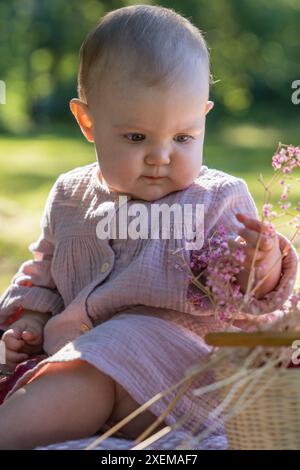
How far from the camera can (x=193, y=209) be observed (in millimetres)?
1942

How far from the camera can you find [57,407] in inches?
67.7

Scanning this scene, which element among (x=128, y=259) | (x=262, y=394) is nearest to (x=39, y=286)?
(x=128, y=259)

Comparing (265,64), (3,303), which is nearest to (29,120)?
(265,64)

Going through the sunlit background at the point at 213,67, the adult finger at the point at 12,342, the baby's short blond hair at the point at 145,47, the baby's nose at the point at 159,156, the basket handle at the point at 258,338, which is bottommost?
the sunlit background at the point at 213,67

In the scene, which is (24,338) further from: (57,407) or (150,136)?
(150,136)

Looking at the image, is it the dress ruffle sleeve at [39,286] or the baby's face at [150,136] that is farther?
the dress ruffle sleeve at [39,286]

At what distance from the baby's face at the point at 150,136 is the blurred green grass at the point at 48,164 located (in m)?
1.92

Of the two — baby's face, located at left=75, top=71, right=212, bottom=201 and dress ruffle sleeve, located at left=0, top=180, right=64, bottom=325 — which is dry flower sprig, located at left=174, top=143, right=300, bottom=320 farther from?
dress ruffle sleeve, located at left=0, top=180, right=64, bottom=325

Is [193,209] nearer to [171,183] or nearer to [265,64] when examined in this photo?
[171,183]

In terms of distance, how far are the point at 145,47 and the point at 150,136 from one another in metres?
0.18

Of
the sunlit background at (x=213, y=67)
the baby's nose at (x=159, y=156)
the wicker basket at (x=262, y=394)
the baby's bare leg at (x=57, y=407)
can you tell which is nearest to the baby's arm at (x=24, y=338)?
the baby's bare leg at (x=57, y=407)

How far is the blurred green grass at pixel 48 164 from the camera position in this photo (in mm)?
4793

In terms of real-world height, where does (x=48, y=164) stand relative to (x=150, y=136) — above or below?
below

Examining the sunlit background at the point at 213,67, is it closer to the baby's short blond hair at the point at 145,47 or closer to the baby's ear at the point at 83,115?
the baby's ear at the point at 83,115
